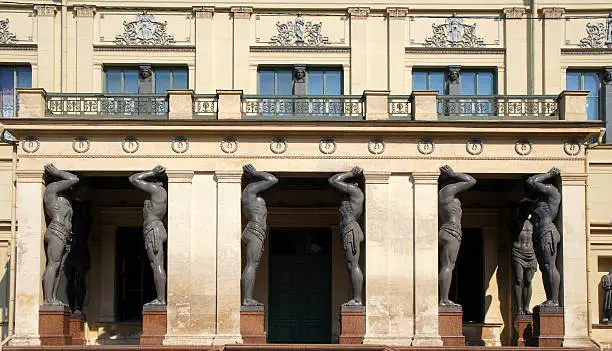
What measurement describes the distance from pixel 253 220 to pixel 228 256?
116cm

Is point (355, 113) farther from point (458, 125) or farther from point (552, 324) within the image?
point (552, 324)

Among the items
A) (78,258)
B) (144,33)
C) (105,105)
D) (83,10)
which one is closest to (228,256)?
(78,258)

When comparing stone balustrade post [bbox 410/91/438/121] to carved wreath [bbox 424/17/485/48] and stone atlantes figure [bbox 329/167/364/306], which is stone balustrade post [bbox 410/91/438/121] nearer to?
stone atlantes figure [bbox 329/167/364/306]

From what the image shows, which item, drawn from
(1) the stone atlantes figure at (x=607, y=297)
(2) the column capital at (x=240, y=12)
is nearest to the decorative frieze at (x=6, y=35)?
(2) the column capital at (x=240, y=12)

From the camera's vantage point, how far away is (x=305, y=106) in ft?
102

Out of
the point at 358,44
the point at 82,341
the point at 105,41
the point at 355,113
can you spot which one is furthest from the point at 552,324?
the point at 105,41

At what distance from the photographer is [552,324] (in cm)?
2944

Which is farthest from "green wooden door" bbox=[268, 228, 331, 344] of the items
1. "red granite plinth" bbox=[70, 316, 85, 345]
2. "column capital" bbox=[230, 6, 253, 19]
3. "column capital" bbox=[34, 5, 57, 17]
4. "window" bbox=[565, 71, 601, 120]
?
"column capital" bbox=[34, 5, 57, 17]

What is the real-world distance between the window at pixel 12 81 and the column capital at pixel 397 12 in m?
11.4

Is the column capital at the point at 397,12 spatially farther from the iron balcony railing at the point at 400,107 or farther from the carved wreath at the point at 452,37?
the iron balcony railing at the point at 400,107

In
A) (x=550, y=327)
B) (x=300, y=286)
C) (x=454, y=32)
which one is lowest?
(x=550, y=327)

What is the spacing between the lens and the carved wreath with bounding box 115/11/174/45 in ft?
114

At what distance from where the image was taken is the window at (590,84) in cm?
3528

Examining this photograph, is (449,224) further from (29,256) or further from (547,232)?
(29,256)
